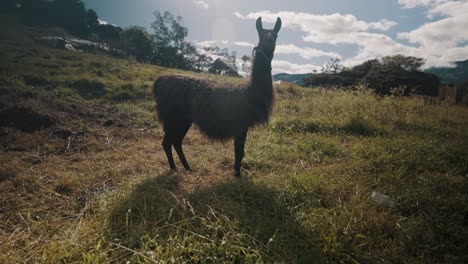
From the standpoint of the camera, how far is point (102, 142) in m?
6.16

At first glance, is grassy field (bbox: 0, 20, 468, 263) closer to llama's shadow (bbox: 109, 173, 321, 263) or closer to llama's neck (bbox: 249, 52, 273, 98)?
llama's shadow (bbox: 109, 173, 321, 263)

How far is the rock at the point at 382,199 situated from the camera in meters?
3.08

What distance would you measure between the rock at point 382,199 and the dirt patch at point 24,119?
723cm

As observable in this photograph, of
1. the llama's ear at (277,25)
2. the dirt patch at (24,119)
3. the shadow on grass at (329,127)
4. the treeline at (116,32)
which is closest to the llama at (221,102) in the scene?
the llama's ear at (277,25)

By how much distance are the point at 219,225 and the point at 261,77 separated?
2662mm

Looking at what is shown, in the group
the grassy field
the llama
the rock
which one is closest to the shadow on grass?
the grassy field

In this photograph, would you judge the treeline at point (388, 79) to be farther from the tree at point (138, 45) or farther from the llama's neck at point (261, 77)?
the tree at point (138, 45)

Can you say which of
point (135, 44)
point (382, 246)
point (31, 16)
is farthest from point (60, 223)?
point (31, 16)

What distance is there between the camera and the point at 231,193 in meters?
3.46

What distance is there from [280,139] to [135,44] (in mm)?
54460

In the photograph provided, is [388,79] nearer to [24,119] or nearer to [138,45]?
[24,119]

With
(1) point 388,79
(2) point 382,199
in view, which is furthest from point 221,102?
(1) point 388,79

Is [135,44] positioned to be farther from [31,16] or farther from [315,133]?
[315,133]

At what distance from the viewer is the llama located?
4.34 meters
